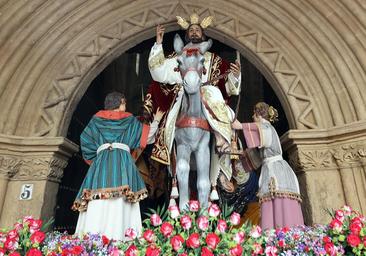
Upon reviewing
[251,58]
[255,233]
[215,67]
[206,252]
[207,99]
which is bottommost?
[206,252]

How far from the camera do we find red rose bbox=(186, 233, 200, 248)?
5.98ft

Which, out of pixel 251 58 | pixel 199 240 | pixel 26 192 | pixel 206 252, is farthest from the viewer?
pixel 251 58

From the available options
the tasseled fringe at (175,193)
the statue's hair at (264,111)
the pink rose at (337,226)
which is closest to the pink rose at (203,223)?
the pink rose at (337,226)

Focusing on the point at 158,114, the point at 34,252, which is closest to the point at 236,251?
the point at 34,252

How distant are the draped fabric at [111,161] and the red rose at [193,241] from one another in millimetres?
1275

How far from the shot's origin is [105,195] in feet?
9.73

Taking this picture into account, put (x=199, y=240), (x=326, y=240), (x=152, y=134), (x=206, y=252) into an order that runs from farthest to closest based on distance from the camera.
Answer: (x=152, y=134) < (x=326, y=240) < (x=199, y=240) < (x=206, y=252)

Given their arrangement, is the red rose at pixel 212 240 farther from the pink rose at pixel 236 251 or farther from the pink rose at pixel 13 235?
the pink rose at pixel 13 235

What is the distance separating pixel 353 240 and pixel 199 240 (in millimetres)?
856

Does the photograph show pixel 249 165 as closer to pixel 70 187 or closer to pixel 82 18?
pixel 70 187

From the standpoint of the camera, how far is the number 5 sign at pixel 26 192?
3.90m

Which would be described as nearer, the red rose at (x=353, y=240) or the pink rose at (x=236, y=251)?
the pink rose at (x=236, y=251)

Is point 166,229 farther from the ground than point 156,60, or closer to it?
closer to it

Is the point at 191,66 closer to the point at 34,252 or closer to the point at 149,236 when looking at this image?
the point at 149,236
